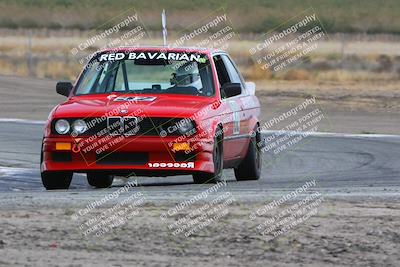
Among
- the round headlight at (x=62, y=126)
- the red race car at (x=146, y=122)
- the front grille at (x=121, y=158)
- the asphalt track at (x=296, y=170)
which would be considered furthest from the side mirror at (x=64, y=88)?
the front grille at (x=121, y=158)

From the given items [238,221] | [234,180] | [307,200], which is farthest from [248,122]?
[238,221]

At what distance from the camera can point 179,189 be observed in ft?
39.5

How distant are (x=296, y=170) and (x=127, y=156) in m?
4.38

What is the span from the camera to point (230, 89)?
13445 mm

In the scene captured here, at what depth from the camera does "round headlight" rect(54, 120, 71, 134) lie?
12320 mm

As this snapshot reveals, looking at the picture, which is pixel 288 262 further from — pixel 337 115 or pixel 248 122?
pixel 337 115

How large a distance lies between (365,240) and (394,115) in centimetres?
2065

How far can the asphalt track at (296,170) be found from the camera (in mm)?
11945

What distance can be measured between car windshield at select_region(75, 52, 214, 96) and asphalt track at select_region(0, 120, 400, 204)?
100cm

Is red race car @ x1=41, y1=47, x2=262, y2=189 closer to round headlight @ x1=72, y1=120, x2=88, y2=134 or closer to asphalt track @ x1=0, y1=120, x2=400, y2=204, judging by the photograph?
round headlight @ x1=72, y1=120, x2=88, y2=134

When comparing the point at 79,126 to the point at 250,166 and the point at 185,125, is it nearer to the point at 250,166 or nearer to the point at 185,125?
the point at 185,125

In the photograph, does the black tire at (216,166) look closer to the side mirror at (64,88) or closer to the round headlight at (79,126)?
the round headlight at (79,126)

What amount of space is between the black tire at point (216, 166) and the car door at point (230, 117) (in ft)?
0.70
